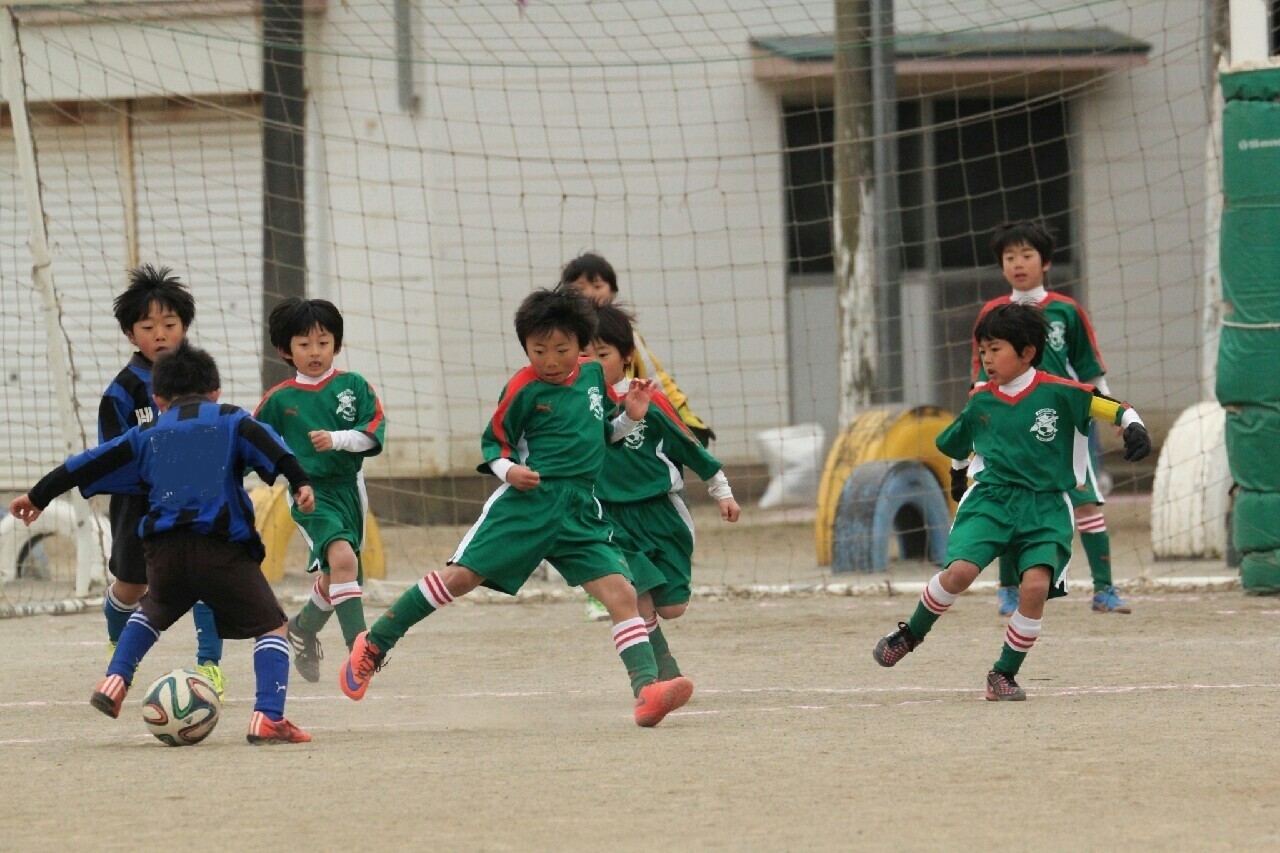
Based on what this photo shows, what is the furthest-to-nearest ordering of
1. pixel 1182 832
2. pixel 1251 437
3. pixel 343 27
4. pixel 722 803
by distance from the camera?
1. pixel 343 27
2. pixel 1251 437
3. pixel 722 803
4. pixel 1182 832

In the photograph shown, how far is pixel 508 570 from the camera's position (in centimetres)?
623

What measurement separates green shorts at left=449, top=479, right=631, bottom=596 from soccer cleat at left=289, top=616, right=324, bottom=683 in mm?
1559

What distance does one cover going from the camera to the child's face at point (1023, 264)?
8.71m

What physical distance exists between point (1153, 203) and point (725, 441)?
4.65 meters

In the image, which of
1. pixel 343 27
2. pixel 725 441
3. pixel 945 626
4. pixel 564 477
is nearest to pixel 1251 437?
pixel 945 626

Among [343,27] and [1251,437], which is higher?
[343,27]

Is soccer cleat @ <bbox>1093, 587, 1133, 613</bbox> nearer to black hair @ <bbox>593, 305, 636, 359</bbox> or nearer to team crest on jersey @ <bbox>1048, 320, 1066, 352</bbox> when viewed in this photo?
team crest on jersey @ <bbox>1048, 320, 1066, 352</bbox>

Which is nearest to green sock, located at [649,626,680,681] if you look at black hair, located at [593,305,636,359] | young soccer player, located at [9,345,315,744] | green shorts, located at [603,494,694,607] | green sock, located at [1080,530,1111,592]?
green shorts, located at [603,494,694,607]

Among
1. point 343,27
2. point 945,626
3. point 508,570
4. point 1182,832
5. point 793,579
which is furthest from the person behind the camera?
point 343,27

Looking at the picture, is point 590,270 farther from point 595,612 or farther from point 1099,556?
point 1099,556

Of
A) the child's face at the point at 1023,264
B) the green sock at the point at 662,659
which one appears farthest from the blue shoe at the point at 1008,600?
the green sock at the point at 662,659

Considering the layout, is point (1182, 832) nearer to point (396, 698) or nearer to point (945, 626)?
point (396, 698)

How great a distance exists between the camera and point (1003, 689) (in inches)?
256

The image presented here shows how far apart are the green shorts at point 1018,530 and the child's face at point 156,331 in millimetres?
2914
